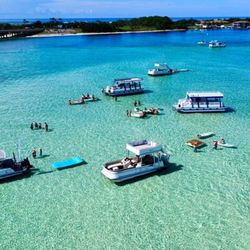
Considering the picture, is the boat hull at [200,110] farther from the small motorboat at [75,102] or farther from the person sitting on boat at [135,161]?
the person sitting on boat at [135,161]

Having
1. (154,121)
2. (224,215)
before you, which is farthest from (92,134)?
(224,215)

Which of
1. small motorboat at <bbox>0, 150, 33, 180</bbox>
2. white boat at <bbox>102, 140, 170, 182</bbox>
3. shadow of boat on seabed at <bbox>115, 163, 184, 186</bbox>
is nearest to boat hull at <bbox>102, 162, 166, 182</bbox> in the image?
white boat at <bbox>102, 140, 170, 182</bbox>

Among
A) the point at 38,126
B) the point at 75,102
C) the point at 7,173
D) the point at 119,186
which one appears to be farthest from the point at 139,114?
the point at 7,173

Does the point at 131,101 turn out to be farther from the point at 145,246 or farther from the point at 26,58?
the point at 26,58

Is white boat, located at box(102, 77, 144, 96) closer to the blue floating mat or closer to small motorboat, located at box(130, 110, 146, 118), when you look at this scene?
small motorboat, located at box(130, 110, 146, 118)

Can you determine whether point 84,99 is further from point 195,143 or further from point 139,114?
point 195,143
